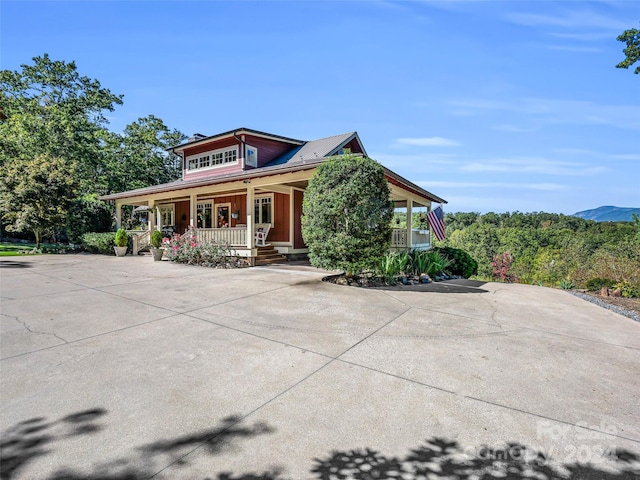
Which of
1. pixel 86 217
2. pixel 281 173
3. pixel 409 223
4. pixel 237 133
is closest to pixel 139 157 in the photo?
pixel 86 217

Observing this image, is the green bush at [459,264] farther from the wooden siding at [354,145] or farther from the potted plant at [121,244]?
the potted plant at [121,244]

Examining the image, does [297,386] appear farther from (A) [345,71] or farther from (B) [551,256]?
(B) [551,256]

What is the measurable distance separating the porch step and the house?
0.57 feet

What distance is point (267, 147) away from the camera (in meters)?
16.6

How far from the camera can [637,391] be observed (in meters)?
2.87

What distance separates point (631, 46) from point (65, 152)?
32.7 meters

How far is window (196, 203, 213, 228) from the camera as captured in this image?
17.5 m

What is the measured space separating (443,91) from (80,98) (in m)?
32.5

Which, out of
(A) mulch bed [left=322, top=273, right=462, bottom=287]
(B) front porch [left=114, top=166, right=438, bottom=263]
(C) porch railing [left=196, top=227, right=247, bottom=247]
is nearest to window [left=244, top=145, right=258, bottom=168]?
(B) front porch [left=114, top=166, right=438, bottom=263]

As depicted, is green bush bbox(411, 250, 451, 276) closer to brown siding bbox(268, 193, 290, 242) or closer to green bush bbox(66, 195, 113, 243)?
brown siding bbox(268, 193, 290, 242)

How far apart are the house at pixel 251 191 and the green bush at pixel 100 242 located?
1685mm

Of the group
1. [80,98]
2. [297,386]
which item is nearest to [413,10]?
[297,386]

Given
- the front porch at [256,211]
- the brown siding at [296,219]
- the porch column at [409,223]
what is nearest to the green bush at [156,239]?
the front porch at [256,211]

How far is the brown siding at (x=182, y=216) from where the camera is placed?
18594 millimetres
